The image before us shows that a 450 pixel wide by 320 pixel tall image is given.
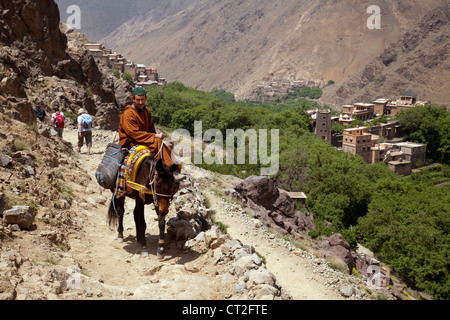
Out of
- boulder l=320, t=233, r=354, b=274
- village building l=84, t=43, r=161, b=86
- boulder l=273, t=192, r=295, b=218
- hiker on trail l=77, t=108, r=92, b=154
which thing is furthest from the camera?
village building l=84, t=43, r=161, b=86

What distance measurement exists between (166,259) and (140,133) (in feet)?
7.00

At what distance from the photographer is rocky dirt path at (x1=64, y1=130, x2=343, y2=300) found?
580 centimetres

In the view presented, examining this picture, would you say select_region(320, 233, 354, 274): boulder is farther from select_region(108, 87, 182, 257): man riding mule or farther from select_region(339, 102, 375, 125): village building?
select_region(339, 102, 375, 125): village building

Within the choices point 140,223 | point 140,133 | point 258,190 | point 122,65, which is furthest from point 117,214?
point 122,65

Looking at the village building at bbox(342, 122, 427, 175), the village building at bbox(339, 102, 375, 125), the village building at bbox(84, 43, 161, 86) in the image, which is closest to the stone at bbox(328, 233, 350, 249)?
the village building at bbox(342, 122, 427, 175)

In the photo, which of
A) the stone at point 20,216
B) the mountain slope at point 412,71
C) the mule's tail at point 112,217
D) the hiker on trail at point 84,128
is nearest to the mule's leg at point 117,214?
the mule's tail at point 112,217

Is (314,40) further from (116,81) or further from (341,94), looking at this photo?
(116,81)

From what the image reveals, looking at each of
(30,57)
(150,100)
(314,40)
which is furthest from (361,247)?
(314,40)

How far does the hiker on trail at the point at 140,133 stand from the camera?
22.0 feet

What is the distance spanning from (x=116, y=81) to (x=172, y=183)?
22.3 meters

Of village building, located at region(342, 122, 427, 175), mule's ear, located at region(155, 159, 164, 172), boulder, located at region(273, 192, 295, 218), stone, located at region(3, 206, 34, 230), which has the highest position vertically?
mule's ear, located at region(155, 159, 164, 172)

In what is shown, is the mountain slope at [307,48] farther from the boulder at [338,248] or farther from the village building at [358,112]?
the boulder at [338,248]

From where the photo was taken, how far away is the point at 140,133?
270 inches

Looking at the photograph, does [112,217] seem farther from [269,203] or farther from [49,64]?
[49,64]
